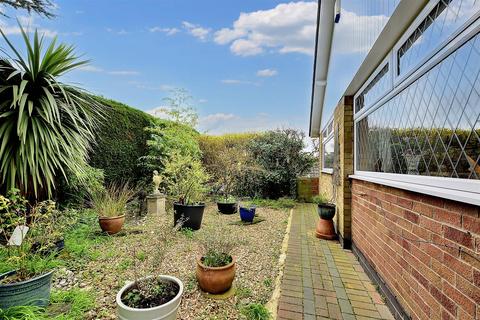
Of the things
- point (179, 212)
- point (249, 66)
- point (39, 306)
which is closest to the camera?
point (39, 306)

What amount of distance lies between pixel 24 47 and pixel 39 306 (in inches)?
152

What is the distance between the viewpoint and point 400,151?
2631mm

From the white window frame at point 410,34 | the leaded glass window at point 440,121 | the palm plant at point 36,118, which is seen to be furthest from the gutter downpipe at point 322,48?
the palm plant at point 36,118

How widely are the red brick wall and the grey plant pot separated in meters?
3.28

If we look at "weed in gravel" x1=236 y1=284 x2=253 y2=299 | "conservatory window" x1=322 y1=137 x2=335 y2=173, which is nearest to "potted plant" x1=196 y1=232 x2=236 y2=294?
"weed in gravel" x1=236 y1=284 x2=253 y2=299

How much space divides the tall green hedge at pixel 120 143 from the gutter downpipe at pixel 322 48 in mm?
5440

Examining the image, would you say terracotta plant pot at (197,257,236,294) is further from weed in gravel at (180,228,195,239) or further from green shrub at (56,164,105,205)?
green shrub at (56,164,105,205)

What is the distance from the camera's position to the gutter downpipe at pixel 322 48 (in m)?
5.10

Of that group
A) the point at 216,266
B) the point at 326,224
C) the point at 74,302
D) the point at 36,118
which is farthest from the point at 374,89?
the point at 36,118

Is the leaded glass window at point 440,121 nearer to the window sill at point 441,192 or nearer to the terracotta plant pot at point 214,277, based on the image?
the window sill at point 441,192

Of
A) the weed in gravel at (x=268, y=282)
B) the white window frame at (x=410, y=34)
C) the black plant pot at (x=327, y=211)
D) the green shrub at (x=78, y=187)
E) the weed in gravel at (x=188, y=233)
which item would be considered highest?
the white window frame at (x=410, y=34)

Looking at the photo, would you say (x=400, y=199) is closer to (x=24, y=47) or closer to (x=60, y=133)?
(x=60, y=133)

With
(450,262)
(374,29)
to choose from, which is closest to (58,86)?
(374,29)

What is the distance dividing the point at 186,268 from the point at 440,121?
3.28 meters
